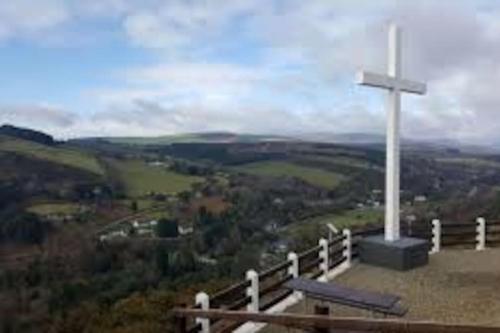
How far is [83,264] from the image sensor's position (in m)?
61.9

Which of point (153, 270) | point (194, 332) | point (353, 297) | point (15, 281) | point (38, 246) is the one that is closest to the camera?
point (194, 332)

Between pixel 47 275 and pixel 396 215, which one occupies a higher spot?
pixel 396 215

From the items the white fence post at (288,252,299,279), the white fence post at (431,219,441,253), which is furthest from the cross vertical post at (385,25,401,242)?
the white fence post at (288,252,299,279)

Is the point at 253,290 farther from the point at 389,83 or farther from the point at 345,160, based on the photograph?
the point at 345,160

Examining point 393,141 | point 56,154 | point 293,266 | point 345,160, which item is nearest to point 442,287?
point 293,266

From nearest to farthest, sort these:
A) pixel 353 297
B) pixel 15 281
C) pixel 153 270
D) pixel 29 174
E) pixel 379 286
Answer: pixel 353 297 → pixel 379 286 → pixel 153 270 → pixel 15 281 → pixel 29 174

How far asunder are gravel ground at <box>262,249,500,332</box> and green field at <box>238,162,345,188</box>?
7113 cm

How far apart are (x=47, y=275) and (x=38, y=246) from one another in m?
16.7

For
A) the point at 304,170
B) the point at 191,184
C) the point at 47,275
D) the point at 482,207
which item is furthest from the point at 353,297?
the point at 304,170

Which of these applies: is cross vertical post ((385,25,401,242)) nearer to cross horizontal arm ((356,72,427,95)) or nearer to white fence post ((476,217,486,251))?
cross horizontal arm ((356,72,427,95))

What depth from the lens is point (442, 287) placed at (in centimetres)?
1330

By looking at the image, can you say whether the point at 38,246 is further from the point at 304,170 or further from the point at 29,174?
the point at 304,170

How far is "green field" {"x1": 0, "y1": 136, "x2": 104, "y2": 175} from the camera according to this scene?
98.6m

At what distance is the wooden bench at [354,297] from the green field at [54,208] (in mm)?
72854
